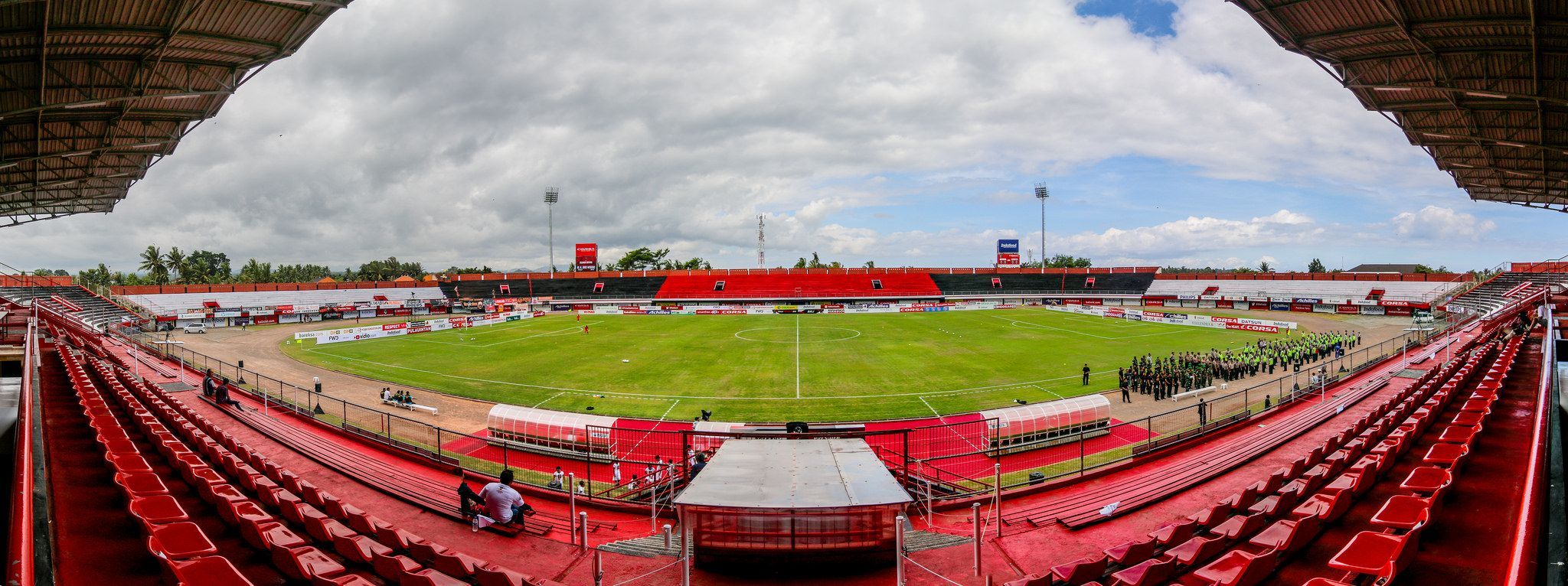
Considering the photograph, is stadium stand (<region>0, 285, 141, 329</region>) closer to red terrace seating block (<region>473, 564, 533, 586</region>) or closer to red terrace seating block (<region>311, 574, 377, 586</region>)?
red terrace seating block (<region>311, 574, 377, 586</region>)

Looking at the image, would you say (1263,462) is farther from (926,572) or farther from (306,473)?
(306,473)

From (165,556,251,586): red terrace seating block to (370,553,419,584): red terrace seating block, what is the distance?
1264mm

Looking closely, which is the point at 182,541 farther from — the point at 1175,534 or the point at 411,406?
the point at 411,406

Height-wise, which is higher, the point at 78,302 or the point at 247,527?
the point at 78,302

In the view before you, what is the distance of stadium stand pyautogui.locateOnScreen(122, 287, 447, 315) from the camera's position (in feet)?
216

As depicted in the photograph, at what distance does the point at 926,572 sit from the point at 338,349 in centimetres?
4724

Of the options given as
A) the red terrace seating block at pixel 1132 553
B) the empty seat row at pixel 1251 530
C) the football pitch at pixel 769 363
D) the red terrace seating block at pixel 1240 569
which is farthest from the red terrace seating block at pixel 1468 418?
the football pitch at pixel 769 363

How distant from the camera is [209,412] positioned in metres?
16.4

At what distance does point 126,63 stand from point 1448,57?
119 feet

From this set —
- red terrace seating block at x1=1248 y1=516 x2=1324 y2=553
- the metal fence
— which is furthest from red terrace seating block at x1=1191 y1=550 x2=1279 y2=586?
the metal fence

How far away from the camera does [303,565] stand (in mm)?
5543

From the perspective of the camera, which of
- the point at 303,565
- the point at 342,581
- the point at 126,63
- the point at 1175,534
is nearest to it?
the point at 342,581

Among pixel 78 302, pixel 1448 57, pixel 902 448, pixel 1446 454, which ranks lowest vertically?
pixel 902 448

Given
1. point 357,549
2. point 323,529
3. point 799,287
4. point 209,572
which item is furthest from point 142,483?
point 799,287
